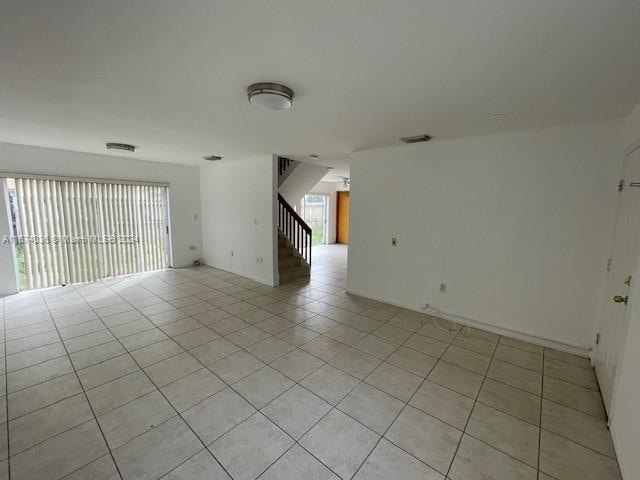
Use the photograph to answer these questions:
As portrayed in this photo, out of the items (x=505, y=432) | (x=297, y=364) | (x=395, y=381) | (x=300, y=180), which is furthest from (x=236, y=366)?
(x=300, y=180)

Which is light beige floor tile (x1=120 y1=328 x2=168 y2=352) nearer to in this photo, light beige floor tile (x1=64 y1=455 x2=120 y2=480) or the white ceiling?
light beige floor tile (x1=64 y1=455 x2=120 y2=480)

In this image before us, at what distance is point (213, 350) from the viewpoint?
9.34 feet

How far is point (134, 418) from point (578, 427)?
3142mm

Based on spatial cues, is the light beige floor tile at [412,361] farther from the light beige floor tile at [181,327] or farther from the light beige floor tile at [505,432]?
the light beige floor tile at [181,327]

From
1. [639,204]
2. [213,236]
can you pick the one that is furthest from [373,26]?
[213,236]

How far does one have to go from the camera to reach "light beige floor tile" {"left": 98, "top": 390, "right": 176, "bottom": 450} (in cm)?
180

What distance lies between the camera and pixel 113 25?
1360 mm

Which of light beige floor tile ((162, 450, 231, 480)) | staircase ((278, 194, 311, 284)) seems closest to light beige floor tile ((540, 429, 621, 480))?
light beige floor tile ((162, 450, 231, 480))

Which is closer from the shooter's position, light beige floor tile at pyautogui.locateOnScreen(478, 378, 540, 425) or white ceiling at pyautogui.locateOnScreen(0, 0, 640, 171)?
white ceiling at pyautogui.locateOnScreen(0, 0, 640, 171)

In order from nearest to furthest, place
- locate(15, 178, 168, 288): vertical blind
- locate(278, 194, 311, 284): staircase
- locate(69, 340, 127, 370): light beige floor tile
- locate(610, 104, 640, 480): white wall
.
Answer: locate(610, 104, 640, 480): white wall < locate(69, 340, 127, 370): light beige floor tile < locate(15, 178, 168, 288): vertical blind < locate(278, 194, 311, 284): staircase

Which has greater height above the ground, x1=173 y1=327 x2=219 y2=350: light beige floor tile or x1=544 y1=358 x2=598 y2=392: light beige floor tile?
x1=173 y1=327 x2=219 y2=350: light beige floor tile

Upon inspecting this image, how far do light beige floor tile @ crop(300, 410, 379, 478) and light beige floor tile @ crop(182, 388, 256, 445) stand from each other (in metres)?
0.52

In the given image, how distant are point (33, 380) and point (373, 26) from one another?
3634 mm

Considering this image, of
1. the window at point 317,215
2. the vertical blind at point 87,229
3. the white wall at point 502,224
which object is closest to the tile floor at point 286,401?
the white wall at point 502,224
